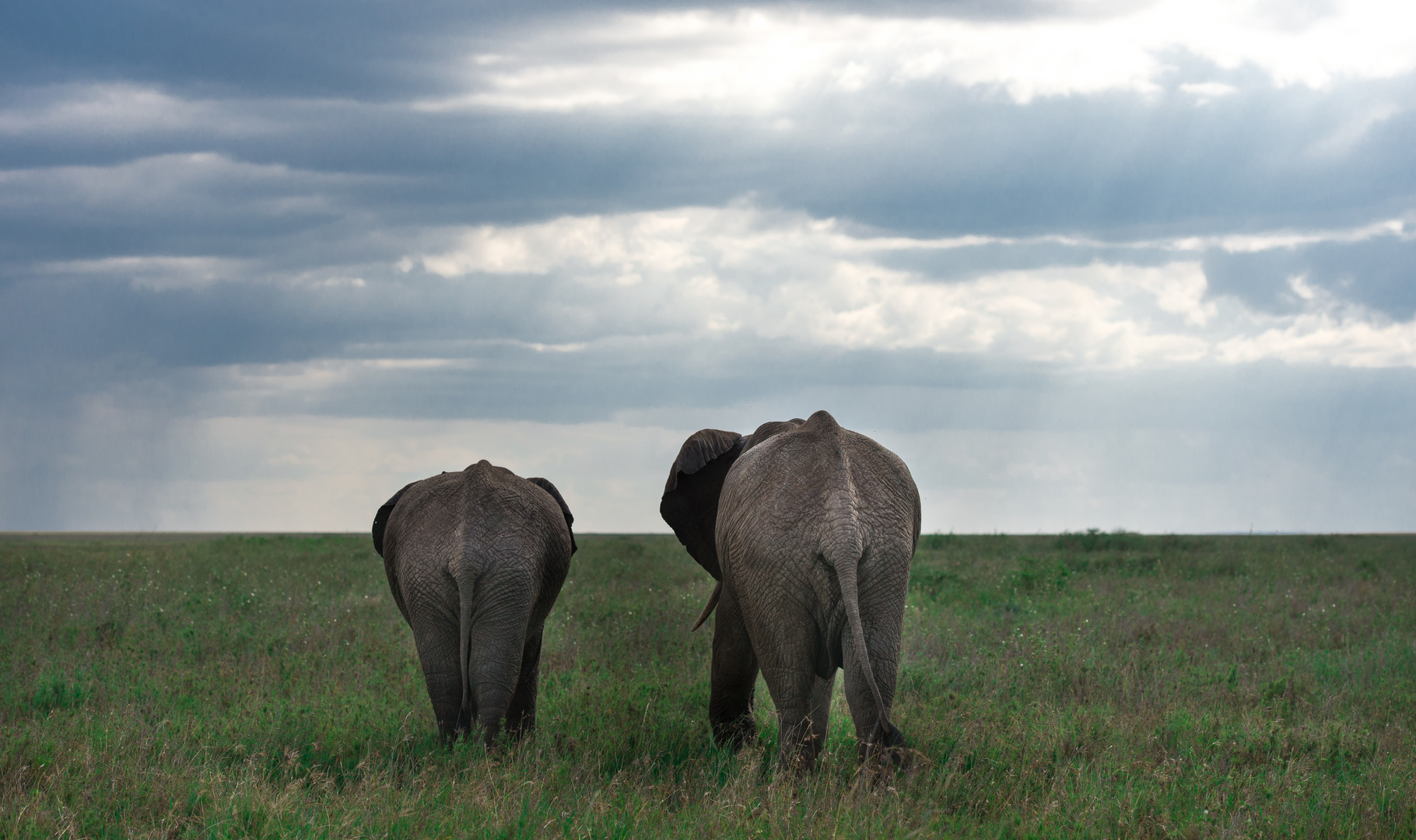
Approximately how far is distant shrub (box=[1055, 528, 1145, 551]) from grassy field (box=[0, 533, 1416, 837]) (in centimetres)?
1408

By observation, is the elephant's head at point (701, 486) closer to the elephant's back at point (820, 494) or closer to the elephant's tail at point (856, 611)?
the elephant's back at point (820, 494)

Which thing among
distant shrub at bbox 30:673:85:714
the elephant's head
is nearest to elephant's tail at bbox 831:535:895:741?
the elephant's head

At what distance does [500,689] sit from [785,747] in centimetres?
241

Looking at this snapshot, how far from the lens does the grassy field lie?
258 inches

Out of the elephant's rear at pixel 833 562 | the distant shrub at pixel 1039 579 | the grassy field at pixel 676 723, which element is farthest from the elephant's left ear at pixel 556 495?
the distant shrub at pixel 1039 579

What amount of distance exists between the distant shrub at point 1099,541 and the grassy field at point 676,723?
554 inches

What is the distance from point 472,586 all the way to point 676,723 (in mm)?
2547

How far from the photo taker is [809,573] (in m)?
6.68

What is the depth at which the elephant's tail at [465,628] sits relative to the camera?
26.3 feet

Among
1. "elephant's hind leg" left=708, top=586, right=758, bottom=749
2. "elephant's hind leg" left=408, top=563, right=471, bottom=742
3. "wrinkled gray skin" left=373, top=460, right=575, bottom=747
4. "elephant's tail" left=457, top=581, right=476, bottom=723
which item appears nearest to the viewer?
"elephant's tail" left=457, top=581, right=476, bottom=723

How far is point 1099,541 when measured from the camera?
118 feet

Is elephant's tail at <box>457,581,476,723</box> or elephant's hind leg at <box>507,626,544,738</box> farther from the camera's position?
elephant's hind leg at <box>507,626,544,738</box>

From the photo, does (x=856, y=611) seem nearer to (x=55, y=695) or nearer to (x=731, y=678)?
(x=731, y=678)

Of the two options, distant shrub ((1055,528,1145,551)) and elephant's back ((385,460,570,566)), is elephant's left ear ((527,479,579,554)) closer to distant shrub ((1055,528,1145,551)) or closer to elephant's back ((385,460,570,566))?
elephant's back ((385,460,570,566))
